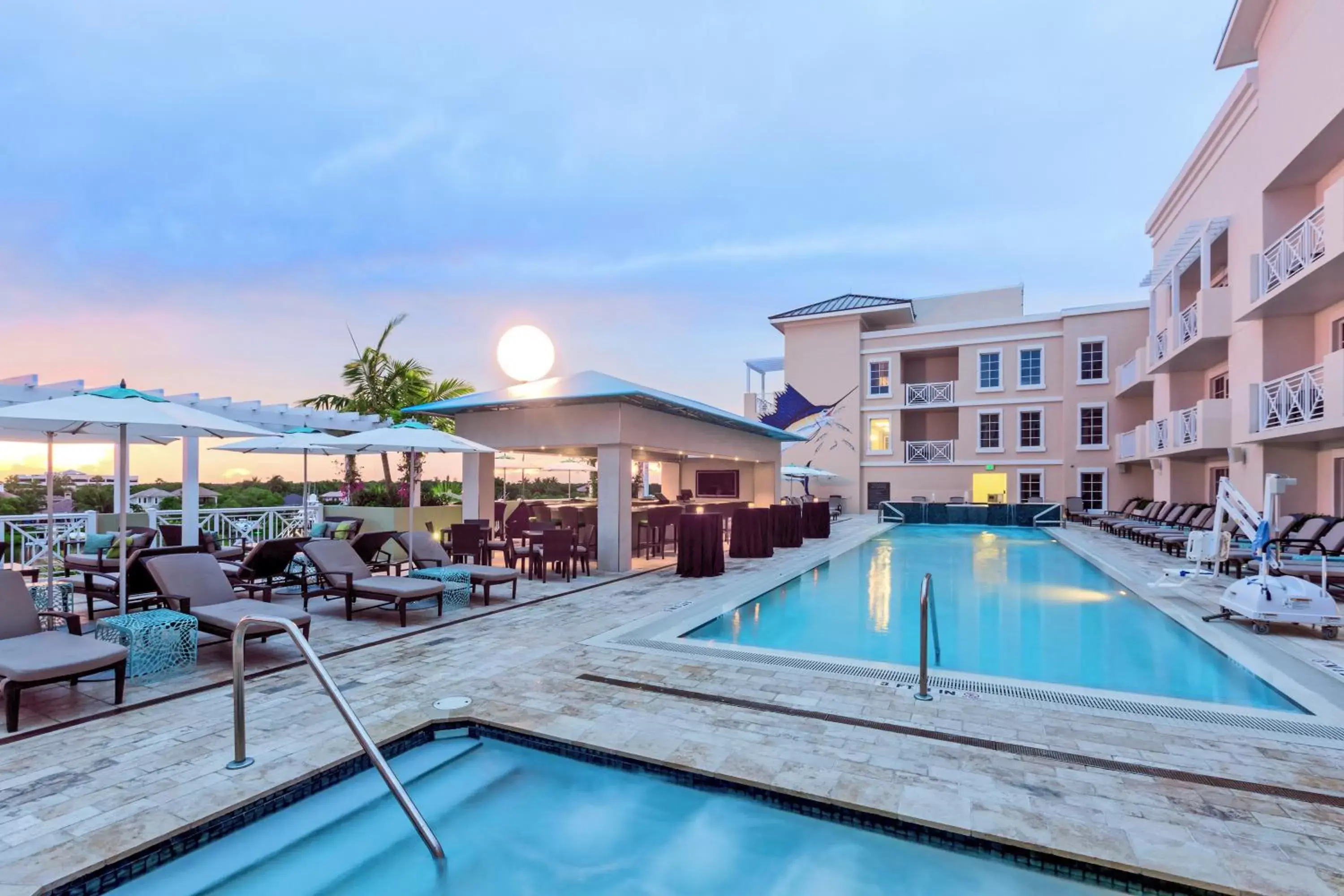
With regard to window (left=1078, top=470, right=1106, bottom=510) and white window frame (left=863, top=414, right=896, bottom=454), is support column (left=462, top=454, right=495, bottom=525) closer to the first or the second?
white window frame (left=863, top=414, right=896, bottom=454)

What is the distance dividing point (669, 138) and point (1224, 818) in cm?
1711

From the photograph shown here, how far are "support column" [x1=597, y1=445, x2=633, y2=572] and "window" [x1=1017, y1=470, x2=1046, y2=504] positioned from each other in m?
22.9

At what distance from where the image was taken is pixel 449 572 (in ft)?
28.7

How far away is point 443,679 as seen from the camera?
17.9 feet

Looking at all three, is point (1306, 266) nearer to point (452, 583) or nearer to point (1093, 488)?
point (452, 583)

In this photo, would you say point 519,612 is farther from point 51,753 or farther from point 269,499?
point 269,499

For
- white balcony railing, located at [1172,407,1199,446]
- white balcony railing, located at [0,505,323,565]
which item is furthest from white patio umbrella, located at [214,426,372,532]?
white balcony railing, located at [1172,407,1199,446]

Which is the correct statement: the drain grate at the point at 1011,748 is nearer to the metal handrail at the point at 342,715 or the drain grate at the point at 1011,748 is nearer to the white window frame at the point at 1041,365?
the metal handrail at the point at 342,715

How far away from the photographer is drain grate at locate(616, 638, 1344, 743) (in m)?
4.49

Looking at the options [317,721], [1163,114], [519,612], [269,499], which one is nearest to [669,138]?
[519,612]

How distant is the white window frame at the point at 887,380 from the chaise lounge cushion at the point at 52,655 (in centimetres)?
Result: 2987

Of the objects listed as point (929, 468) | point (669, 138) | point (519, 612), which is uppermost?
point (669, 138)

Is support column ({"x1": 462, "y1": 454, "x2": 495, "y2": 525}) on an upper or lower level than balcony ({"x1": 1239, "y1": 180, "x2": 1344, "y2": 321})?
lower

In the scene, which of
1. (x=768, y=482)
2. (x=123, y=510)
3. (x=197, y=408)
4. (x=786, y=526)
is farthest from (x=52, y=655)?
(x=768, y=482)
